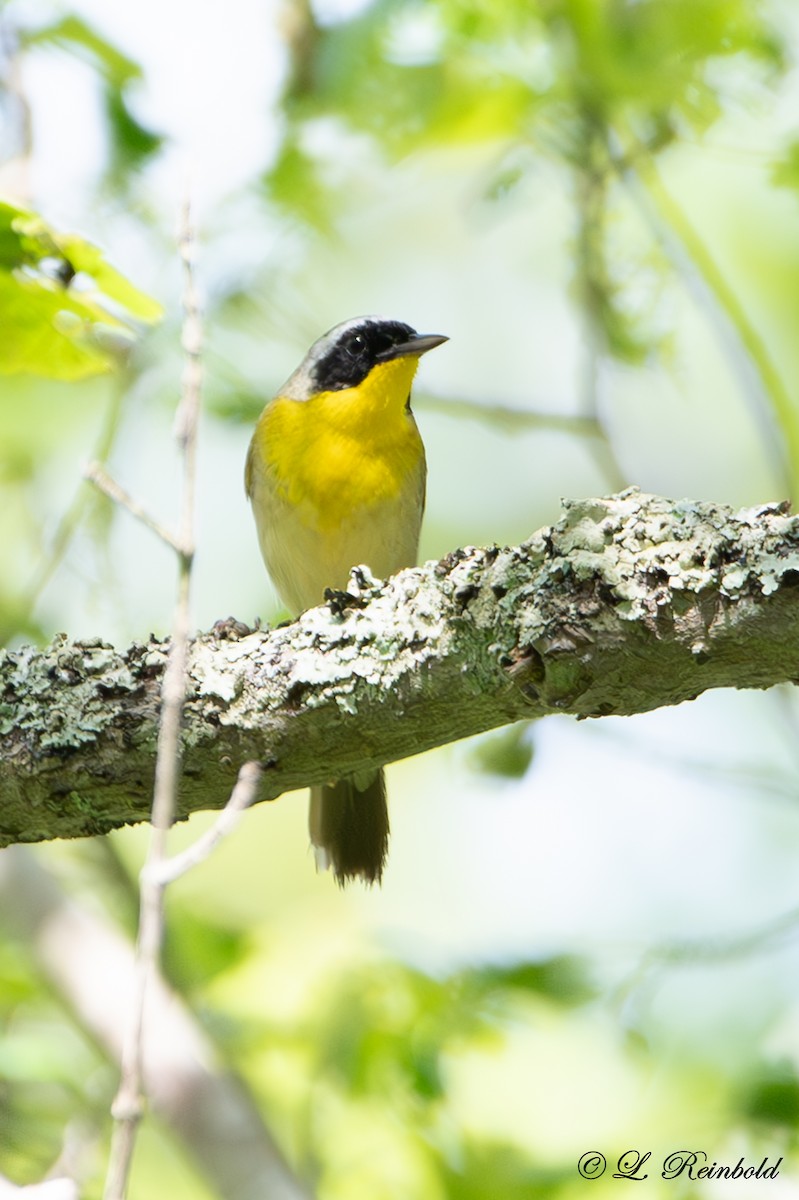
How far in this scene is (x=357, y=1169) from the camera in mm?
6074

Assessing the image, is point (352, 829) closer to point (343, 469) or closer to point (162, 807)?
point (343, 469)

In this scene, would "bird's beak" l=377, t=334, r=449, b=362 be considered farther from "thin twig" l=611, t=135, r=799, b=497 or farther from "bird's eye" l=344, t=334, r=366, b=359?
"thin twig" l=611, t=135, r=799, b=497

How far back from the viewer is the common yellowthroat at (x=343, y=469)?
263 inches

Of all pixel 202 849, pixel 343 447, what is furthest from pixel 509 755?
pixel 202 849

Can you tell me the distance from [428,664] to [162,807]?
1.23m

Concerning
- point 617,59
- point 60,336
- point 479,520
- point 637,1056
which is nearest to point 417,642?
point 60,336

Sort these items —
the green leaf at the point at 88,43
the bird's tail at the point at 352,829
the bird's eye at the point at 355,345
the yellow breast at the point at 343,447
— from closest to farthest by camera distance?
the green leaf at the point at 88,43
the bird's tail at the point at 352,829
the yellow breast at the point at 343,447
the bird's eye at the point at 355,345

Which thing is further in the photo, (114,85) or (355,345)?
(355,345)

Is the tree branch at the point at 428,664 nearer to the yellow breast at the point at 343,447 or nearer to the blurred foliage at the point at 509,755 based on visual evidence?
the blurred foliage at the point at 509,755

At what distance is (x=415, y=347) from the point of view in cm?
711

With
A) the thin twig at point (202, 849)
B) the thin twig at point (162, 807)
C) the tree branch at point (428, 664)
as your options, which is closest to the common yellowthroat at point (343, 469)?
the tree branch at point (428, 664)

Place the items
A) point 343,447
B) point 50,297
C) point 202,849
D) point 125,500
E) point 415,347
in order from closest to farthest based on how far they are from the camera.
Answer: point 202,849 < point 125,500 < point 50,297 < point 343,447 < point 415,347

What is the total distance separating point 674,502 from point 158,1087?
3.68 meters

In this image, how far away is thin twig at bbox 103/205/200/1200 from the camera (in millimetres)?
1911
